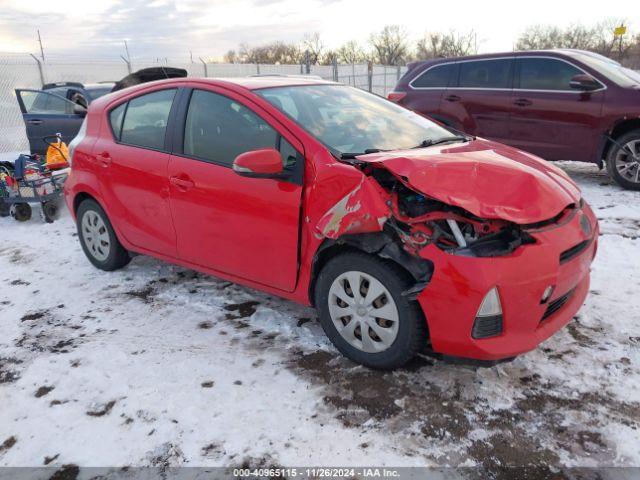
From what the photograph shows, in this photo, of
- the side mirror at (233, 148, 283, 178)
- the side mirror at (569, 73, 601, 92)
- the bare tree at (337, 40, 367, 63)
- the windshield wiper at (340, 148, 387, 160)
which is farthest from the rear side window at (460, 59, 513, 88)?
the bare tree at (337, 40, 367, 63)

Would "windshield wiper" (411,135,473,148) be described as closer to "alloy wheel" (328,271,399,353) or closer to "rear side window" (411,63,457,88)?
"alloy wheel" (328,271,399,353)

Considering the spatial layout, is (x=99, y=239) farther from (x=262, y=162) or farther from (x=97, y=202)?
(x=262, y=162)

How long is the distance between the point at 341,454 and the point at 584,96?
6.01 m

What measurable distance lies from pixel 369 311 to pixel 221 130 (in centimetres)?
162

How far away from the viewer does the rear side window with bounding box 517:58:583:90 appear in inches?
260

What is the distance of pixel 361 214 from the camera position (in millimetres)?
2578

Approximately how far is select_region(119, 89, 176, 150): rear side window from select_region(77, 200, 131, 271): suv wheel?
789mm

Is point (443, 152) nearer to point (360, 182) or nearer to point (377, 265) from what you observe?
point (360, 182)

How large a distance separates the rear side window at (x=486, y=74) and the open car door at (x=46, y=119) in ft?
22.5

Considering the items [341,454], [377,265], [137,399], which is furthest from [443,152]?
[137,399]

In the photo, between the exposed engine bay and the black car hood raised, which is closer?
the exposed engine bay

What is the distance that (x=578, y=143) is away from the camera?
21.3ft

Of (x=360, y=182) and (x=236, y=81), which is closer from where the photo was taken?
(x=360, y=182)

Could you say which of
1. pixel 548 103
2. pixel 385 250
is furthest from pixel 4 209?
pixel 548 103
